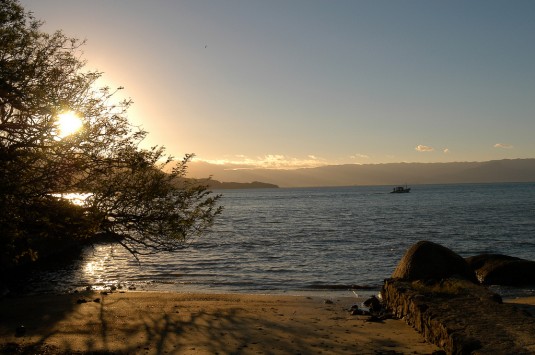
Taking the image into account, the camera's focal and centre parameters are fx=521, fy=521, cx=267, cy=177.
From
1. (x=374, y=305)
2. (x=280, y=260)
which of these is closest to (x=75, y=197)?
Answer: (x=374, y=305)

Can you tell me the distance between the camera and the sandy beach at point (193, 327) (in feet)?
37.2

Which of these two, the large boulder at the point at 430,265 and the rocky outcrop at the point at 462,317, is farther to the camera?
the large boulder at the point at 430,265

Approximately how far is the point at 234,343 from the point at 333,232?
3730cm

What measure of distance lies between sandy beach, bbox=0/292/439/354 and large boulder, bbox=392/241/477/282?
2.22m

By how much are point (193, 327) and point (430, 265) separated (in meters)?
9.24

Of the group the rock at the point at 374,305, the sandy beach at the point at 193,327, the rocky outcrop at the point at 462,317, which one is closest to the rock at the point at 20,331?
the sandy beach at the point at 193,327

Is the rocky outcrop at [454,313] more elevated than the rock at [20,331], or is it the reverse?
the rocky outcrop at [454,313]

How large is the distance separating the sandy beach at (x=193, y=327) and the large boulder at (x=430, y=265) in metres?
2.22

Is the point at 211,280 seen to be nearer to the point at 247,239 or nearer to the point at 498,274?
the point at 498,274

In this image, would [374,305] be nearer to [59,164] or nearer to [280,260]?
[59,164]

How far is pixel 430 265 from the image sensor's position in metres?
18.4

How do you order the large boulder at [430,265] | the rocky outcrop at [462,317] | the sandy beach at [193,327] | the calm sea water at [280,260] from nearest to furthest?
the rocky outcrop at [462,317] < the sandy beach at [193,327] < the large boulder at [430,265] < the calm sea water at [280,260]

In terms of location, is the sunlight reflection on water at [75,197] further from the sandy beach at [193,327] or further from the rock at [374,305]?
the rock at [374,305]

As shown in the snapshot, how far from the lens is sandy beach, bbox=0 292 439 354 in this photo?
447 inches
